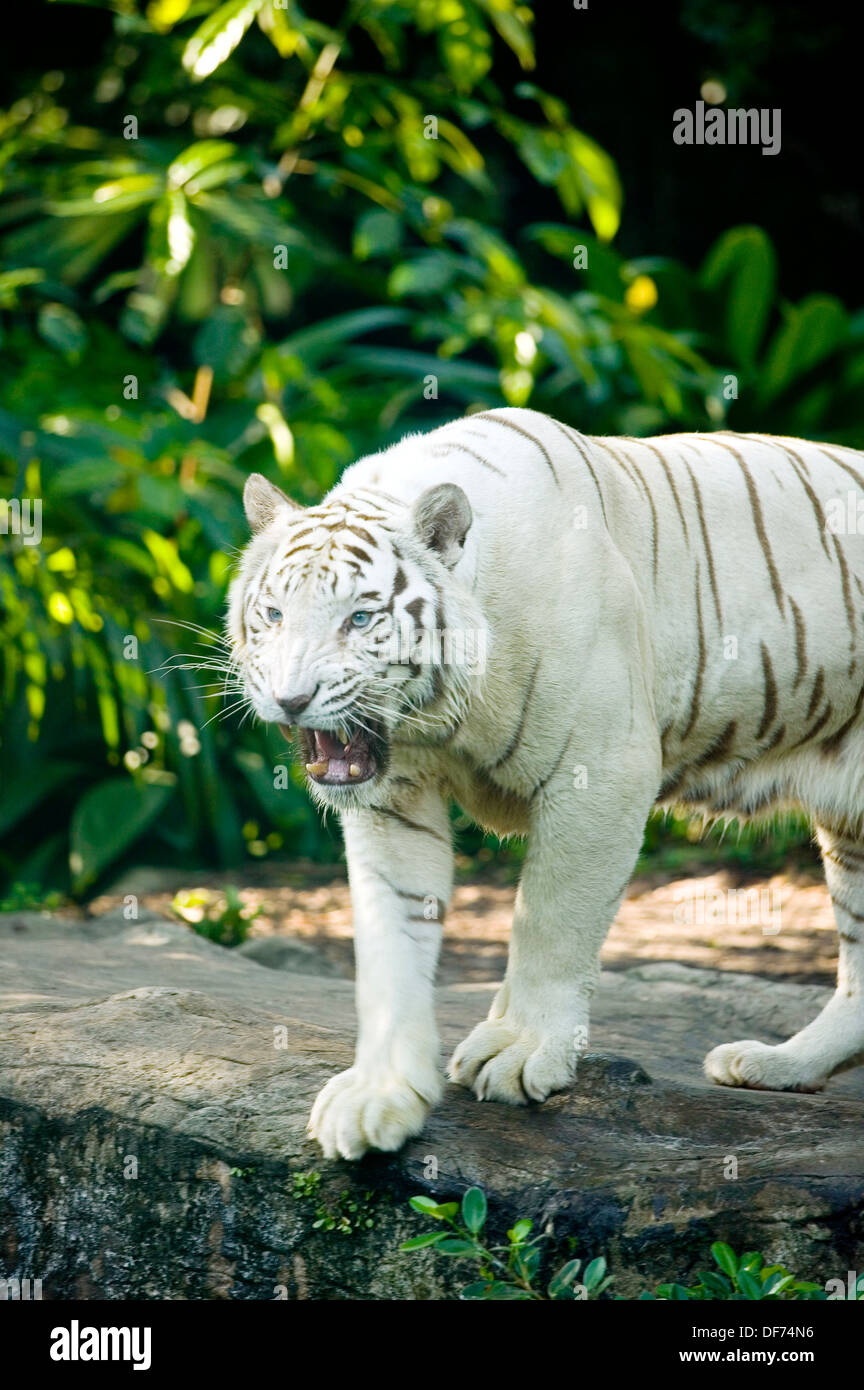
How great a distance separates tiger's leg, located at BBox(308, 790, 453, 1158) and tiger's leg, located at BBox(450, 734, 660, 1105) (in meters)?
Result: 0.18

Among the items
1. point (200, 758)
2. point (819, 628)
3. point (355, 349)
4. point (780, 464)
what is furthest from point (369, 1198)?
point (355, 349)

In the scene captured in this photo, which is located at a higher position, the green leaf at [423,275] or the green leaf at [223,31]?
the green leaf at [223,31]

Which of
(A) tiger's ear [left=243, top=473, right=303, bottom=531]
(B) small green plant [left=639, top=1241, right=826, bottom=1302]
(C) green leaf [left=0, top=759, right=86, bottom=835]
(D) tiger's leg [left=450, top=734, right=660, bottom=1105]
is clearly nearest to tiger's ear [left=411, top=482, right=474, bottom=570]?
(A) tiger's ear [left=243, top=473, right=303, bottom=531]

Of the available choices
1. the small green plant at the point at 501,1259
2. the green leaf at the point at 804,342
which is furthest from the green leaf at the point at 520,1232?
the green leaf at the point at 804,342

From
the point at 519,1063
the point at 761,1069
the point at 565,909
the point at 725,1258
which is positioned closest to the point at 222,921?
the point at 761,1069

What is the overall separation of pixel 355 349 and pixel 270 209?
1201mm

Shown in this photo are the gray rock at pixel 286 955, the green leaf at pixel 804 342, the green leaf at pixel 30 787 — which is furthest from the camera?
the green leaf at pixel 804 342

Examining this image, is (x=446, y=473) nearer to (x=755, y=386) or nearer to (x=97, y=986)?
(x=97, y=986)

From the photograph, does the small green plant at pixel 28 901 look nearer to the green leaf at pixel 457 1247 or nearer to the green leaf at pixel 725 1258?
the green leaf at pixel 457 1247

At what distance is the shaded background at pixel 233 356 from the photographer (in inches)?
245

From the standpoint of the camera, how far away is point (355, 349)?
300 inches

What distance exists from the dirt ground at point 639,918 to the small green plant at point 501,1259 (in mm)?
2744

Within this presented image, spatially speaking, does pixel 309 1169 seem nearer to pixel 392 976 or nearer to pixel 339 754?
pixel 392 976

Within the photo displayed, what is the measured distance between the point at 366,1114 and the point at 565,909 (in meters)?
0.54
